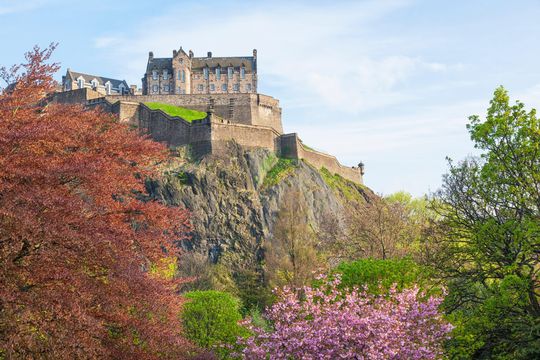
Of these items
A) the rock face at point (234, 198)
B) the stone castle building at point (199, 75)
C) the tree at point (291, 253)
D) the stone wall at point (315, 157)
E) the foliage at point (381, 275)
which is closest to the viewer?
the foliage at point (381, 275)

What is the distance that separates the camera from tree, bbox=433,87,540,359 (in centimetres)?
1684

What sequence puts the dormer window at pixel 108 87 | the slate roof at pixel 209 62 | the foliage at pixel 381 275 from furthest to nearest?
the dormer window at pixel 108 87 → the slate roof at pixel 209 62 → the foliage at pixel 381 275

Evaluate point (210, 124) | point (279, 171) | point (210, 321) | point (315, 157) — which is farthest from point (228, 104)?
point (210, 321)

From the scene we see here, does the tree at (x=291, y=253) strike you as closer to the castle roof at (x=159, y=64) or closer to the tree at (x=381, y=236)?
the tree at (x=381, y=236)

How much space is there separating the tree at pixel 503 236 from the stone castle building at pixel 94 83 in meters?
77.0

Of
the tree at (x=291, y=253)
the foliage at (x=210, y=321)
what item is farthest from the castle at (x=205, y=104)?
the foliage at (x=210, y=321)

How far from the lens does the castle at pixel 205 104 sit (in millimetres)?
63156

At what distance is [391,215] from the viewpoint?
41.1m

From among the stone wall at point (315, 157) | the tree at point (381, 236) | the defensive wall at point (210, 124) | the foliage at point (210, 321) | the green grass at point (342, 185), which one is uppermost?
the defensive wall at point (210, 124)

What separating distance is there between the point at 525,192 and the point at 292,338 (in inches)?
361

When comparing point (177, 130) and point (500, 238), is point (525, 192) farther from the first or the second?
point (177, 130)

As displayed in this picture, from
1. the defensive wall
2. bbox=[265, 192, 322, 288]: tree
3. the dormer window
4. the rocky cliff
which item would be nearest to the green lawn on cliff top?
the defensive wall

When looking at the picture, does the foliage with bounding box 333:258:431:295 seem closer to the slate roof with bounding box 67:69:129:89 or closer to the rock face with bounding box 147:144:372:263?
the rock face with bounding box 147:144:372:263

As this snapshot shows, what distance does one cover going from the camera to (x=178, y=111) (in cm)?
7156
